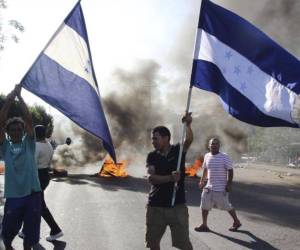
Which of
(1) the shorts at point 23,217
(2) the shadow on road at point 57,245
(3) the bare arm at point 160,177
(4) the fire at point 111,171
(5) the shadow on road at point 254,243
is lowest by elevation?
(2) the shadow on road at point 57,245

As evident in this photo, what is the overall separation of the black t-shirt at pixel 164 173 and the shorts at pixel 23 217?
1.18 meters

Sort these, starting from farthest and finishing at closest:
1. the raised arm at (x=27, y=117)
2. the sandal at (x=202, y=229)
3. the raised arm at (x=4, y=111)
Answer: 1. the sandal at (x=202, y=229)
2. the raised arm at (x=27, y=117)
3. the raised arm at (x=4, y=111)

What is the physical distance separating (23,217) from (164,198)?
146 cm

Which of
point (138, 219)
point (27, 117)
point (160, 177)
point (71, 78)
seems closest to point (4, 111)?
point (27, 117)

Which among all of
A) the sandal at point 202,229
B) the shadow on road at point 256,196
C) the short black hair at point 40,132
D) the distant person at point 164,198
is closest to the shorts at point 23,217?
the distant person at point 164,198

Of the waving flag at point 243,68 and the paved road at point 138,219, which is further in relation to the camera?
the paved road at point 138,219

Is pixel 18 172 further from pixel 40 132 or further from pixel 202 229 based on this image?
pixel 202 229

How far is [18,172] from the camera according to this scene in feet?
15.6

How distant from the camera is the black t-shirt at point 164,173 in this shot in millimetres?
4566

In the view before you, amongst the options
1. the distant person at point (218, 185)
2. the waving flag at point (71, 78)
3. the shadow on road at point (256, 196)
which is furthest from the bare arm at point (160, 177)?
the shadow on road at point (256, 196)

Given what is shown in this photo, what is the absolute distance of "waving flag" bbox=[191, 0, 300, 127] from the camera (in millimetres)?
5359

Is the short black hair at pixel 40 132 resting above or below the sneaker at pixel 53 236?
above

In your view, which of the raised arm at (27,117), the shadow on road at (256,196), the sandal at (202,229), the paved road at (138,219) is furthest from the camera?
the shadow on road at (256,196)

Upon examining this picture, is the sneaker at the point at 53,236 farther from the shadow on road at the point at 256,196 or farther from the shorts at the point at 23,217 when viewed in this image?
the shadow on road at the point at 256,196
